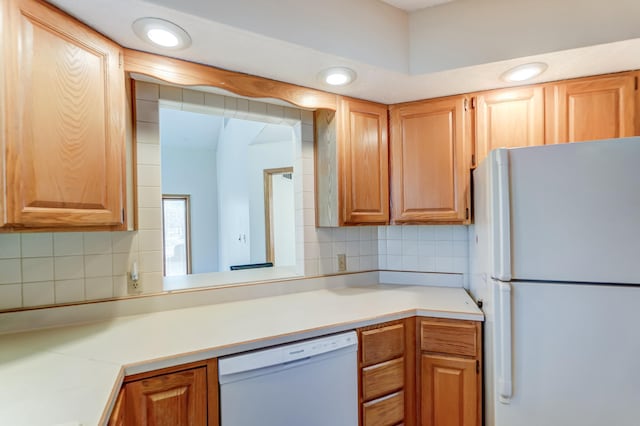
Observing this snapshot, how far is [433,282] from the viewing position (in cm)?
217

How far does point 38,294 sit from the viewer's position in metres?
1.33

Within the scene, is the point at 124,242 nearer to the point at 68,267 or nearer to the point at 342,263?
the point at 68,267

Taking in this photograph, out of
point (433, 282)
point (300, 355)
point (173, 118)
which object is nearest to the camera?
point (300, 355)

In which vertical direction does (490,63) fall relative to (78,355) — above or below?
above

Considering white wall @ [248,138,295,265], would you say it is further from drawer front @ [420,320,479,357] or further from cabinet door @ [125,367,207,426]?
cabinet door @ [125,367,207,426]

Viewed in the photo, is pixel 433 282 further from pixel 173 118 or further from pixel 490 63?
pixel 173 118

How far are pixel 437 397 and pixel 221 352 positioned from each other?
1.16 metres

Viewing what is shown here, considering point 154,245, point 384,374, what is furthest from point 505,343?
point 154,245

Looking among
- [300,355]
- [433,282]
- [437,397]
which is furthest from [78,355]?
[433,282]

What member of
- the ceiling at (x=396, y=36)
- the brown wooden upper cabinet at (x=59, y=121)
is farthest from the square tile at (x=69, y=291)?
the ceiling at (x=396, y=36)

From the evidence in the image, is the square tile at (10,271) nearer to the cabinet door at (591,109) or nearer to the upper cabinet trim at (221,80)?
the upper cabinet trim at (221,80)

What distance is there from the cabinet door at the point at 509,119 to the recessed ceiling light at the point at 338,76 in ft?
2.58

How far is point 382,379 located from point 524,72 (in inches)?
68.1

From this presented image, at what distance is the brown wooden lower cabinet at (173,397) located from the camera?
1.02m
